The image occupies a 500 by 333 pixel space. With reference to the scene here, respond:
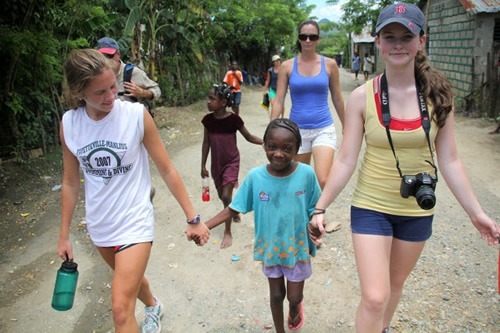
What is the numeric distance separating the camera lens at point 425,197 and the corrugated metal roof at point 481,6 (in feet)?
37.9

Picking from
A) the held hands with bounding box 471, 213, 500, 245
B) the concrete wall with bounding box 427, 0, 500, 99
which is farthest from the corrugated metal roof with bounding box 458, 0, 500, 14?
the held hands with bounding box 471, 213, 500, 245

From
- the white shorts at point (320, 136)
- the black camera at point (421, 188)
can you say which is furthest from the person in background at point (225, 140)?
the black camera at point (421, 188)

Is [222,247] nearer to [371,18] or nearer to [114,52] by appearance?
[114,52]

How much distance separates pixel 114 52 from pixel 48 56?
3.87m

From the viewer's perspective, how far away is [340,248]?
4391 millimetres

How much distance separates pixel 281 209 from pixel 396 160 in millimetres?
743

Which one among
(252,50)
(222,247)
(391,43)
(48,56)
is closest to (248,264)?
(222,247)

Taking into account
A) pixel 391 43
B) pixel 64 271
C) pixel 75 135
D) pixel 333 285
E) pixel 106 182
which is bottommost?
pixel 333 285

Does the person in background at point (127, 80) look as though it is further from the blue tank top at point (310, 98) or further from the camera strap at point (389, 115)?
the camera strap at point (389, 115)

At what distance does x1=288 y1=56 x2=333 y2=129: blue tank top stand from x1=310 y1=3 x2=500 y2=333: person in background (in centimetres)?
172

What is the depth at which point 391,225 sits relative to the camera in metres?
2.39

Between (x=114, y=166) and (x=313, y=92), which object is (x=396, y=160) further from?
(x=313, y=92)

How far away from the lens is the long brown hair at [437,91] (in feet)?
7.45

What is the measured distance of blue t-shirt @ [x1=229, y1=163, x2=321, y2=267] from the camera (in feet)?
8.65
